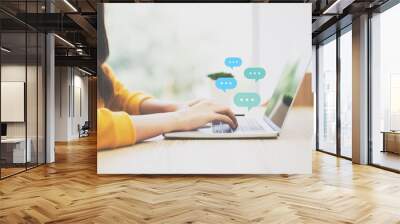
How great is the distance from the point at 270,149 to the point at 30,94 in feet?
16.3

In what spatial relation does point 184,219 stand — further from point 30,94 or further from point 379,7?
point 379,7

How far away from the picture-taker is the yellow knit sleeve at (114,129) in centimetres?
641

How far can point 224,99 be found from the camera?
257 inches

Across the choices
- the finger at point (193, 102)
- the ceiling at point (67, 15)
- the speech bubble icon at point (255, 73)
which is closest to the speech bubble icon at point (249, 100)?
the speech bubble icon at point (255, 73)

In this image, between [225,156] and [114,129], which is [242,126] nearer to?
[225,156]

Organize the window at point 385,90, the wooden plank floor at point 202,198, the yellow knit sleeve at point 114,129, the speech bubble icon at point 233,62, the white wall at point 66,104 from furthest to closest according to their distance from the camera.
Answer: the white wall at point 66,104 < the window at point 385,90 < the speech bubble icon at point 233,62 < the yellow knit sleeve at point 114,129 < the wooden plank floor at point 202,198

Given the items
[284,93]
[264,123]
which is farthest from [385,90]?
[264,123]

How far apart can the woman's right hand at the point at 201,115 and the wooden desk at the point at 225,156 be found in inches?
11.3

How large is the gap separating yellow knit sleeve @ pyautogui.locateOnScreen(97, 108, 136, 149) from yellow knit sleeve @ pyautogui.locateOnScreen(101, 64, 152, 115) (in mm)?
104

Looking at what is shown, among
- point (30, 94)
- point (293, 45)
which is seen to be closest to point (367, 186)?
point (293, 45)

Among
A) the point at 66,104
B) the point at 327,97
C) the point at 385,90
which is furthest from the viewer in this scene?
the point at 66,104

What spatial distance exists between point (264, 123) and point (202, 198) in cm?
213

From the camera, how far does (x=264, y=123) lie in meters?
6.46

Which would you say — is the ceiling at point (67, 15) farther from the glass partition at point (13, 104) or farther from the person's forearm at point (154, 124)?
the person's forearm at point (154, 124)
